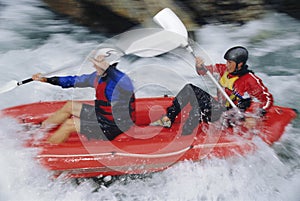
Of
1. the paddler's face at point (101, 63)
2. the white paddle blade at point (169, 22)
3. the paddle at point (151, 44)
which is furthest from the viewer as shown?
the white paddle blade at point (169, 22)

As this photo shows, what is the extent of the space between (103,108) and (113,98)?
127 millimetres

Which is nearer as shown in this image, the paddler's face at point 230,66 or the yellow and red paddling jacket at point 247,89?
the yellow and red paddling jacket at point 247,89

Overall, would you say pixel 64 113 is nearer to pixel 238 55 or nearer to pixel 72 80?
pixel 72 80

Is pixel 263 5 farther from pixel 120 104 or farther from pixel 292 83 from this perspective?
pixel 120 104

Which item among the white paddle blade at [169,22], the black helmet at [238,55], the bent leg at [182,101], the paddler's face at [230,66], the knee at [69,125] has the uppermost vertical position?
the white paddle blade at [169,22]

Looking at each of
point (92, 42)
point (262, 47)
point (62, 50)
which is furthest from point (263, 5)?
point (62, 50)

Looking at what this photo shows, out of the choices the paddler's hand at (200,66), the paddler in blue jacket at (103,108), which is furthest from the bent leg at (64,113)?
the paddler's hand at (200,66)

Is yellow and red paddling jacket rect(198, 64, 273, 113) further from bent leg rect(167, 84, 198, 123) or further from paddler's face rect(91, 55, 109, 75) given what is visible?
paddler's face rect(91, 55, 109, 75)

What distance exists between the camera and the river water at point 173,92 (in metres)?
3.62

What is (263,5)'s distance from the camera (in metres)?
6.50

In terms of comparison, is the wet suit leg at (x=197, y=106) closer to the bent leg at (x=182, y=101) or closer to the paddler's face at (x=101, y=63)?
the bent leg at (x=182, y=101)

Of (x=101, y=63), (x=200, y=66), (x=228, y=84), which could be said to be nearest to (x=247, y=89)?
(x=228, y=84)

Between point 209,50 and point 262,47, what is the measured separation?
0.81 meters

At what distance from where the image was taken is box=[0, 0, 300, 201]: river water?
3615 mm
